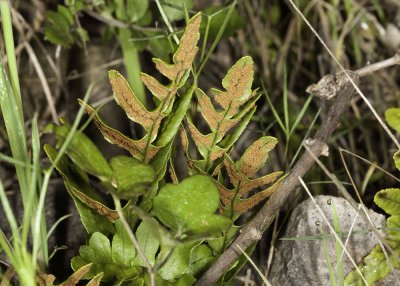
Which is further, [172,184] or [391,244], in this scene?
[391,244]

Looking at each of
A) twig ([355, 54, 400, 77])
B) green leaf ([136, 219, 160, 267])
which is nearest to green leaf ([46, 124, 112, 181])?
green leaf ([136, 219, 160, 267])

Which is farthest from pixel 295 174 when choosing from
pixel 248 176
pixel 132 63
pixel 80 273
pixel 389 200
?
pixel 132 63

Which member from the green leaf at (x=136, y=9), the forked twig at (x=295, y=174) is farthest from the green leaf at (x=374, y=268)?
the green leaf at (x=136, y=9)

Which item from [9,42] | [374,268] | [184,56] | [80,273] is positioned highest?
[9,42]

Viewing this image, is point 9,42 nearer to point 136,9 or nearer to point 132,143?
point 132,143

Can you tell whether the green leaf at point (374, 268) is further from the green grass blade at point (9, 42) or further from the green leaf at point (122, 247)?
the green grass blade at point (9, 42)

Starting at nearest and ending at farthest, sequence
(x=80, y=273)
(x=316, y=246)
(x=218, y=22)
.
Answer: (x=80, y=273)
(x=316, y=246)
(x=218, y=22)
